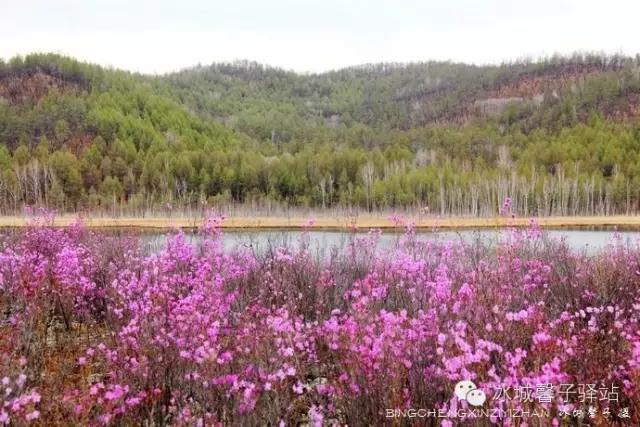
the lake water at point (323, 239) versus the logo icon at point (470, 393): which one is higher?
the logo icon at point (470, 393)

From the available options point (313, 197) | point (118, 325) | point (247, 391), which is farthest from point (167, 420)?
point (313, 197)

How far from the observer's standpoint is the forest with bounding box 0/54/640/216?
9019 cm

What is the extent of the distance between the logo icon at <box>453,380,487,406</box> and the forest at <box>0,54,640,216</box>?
194ft

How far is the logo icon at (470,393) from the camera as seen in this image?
13.4ft

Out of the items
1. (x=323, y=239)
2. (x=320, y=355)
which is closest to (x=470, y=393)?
(x=320, y=355)

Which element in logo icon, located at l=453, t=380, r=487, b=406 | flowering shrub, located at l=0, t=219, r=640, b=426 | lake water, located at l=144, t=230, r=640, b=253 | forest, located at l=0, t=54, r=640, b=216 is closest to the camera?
logo icon, located at l=453, t=380, r=487, b=406

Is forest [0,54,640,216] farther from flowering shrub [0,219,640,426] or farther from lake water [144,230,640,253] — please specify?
flowering shrub [0,219,640,426]

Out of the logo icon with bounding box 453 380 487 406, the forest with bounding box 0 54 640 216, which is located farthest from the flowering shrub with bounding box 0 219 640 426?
the forest with bounding box 0 54 640 216

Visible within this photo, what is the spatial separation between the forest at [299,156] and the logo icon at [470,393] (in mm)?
59119

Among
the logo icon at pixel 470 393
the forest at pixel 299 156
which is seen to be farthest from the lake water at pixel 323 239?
the forest at pixel 299 156

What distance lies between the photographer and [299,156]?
120m

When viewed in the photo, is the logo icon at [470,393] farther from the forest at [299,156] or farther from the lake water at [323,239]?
the forest at [299,156]

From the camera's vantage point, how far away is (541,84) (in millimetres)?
193625

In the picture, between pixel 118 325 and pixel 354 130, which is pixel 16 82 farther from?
pixel 118 325
